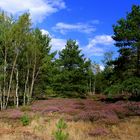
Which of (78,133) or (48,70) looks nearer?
(78,133)

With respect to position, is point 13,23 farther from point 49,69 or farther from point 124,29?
point 49,69

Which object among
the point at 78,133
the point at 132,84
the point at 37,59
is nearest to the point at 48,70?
the point at 37,59

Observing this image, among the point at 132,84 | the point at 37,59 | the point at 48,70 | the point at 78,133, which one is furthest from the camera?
the point at 48,70

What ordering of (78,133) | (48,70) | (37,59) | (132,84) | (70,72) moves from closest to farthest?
(78,133) → (132,84) → (37,59) → (48,70) → (70,72)

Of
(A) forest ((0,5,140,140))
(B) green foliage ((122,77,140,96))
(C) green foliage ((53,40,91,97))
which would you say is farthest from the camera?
(C) green foliage ((53,40,91,97))

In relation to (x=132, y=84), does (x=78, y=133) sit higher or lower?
lower

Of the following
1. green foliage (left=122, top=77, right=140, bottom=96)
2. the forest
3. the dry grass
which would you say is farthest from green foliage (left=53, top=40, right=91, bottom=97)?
the dry grass

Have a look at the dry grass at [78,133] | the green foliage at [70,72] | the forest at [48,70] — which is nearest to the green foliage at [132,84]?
the forest at [48,70]

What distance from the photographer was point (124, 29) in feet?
139

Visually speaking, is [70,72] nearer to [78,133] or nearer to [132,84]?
[132,84]

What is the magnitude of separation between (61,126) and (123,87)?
2316cm

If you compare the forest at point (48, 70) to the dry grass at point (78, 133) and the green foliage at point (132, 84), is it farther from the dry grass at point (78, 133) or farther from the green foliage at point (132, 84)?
the dry grass at point (78, 133)

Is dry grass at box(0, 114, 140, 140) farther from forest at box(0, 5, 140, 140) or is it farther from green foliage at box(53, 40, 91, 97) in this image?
green foliage at box(53, 40, 91, 97)

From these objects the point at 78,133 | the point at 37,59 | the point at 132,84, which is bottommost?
the point at 78,133
